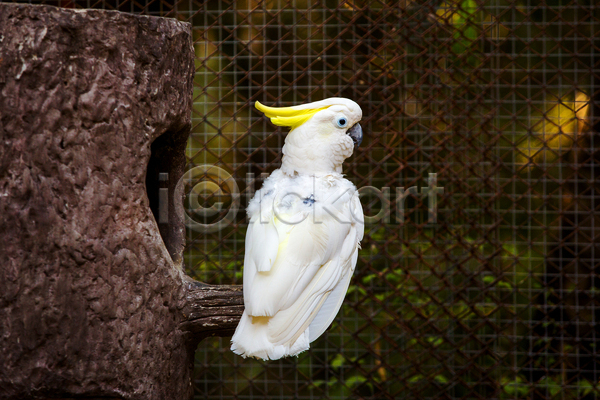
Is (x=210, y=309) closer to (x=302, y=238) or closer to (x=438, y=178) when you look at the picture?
(x=302, y=238)

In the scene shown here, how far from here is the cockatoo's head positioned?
131cm

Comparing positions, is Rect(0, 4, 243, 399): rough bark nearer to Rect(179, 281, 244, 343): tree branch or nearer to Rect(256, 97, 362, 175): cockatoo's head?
Rect(179, 281, 244, 343): tree branch

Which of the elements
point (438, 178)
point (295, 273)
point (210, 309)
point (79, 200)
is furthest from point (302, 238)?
point (438, 178)

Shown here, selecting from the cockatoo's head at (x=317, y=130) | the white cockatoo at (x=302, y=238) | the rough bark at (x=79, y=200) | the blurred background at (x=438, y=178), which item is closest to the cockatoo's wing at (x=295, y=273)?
the white cockatoo at (x=302, y=238)

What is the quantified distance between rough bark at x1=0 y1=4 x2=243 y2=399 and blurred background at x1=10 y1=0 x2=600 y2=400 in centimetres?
86

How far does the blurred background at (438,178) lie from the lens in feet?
6.49

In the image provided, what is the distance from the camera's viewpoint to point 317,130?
1.31m

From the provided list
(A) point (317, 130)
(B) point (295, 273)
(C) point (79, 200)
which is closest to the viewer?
(C) point (79, 200)

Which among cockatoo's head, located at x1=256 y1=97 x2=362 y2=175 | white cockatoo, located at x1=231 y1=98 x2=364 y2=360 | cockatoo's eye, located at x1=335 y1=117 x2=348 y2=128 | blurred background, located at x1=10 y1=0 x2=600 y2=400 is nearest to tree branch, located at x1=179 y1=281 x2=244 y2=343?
white cockatoo, located at x1=231 y1=98 x2=364 y2=360

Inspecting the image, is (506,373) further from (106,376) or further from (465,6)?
(106,376)

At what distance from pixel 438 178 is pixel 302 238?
999 millimetres

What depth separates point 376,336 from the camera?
2.25 m

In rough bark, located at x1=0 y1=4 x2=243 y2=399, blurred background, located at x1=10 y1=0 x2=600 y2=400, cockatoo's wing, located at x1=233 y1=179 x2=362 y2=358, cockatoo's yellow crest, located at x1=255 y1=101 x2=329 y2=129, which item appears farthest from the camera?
blurred background, located at x1=10 y1=0 x2=600 y2=400

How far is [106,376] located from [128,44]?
679 mm
